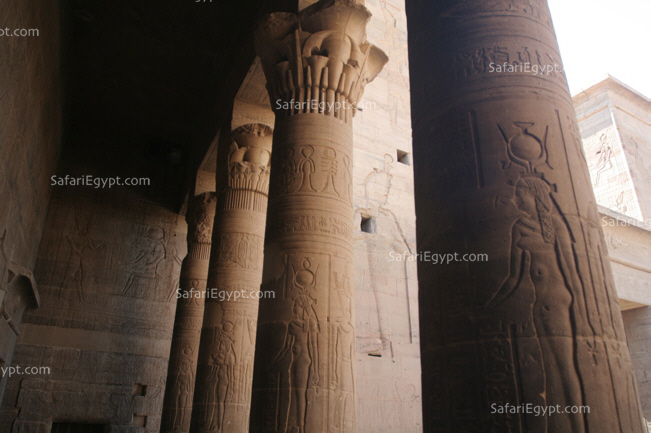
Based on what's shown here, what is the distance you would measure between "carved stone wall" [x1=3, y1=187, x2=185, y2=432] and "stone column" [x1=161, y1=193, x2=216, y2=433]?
75.0 inches

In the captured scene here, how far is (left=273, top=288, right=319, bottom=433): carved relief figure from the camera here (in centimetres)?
353

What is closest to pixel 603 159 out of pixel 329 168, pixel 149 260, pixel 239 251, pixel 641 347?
pixel 641 347

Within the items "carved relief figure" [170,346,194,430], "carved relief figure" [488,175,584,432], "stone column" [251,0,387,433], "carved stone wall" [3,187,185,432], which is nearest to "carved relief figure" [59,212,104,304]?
"carved stone wall" [3,187,185,432]

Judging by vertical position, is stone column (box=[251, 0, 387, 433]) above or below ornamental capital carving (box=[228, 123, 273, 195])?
below

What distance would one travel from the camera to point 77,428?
8.78 m

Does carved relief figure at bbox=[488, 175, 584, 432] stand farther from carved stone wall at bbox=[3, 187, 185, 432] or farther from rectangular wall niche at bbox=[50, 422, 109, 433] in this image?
rectangular wall niche at bbox=[50, 422, 109, 433]

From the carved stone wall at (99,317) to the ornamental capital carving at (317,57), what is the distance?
656 centimetres

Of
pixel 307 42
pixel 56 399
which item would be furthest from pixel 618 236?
pixel 56 399

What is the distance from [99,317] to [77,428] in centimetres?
196

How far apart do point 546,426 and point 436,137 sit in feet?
3.94

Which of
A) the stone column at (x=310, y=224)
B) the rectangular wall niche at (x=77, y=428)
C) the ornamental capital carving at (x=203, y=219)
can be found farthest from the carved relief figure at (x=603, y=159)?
the rectangular wall niche at (x=77, y=428)

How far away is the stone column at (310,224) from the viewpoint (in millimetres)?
3650

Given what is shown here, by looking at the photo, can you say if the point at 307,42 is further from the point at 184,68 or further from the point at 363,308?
the point at 363,308

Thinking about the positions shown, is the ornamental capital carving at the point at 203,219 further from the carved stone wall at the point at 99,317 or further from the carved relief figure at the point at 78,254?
the carved relief figure at the point at 78,254
